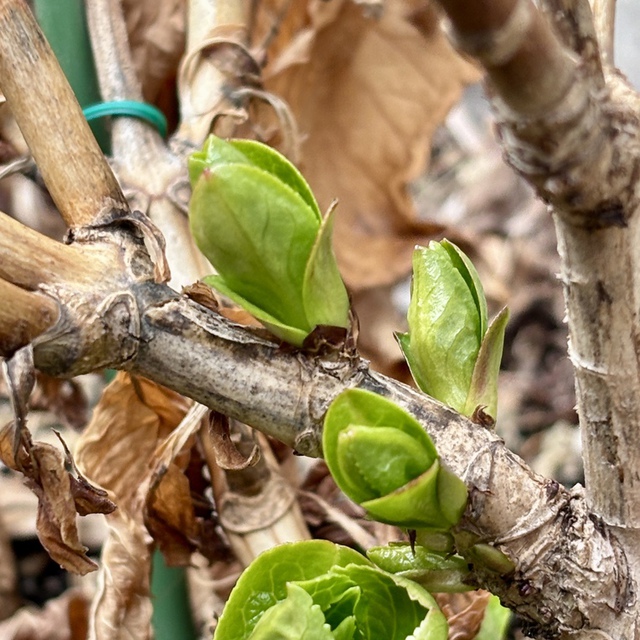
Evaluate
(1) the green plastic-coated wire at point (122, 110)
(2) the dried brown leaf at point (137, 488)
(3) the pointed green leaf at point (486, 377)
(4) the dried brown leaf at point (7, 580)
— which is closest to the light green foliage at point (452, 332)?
(3) the pointed green leaf at point (486, 377)

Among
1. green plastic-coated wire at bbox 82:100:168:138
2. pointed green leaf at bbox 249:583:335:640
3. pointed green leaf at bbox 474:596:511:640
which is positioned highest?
green plastic-coated wire at bbox 82:100:168:138

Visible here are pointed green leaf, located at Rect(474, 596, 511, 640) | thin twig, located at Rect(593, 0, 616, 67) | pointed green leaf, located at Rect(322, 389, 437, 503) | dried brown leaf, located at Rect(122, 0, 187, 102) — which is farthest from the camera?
dried brown leaf, located at Rect(122, 0, 187, 102)

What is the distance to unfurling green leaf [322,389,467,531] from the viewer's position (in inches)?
13.6

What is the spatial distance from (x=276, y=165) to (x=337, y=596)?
218 millimetres

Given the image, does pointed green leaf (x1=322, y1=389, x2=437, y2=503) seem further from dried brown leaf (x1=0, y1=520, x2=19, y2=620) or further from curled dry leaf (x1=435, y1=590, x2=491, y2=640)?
dried brown leaf (x1=0, y1=520, x2=19, y2=620)

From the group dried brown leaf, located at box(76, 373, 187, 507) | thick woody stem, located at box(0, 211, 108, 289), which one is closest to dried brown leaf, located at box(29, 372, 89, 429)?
dried brown leaf, located at box(76, 373, 187, 507)

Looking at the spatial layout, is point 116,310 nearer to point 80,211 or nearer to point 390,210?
point 80,211

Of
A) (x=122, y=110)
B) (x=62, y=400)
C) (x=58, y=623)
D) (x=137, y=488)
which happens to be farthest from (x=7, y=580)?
(x=122, y=110)

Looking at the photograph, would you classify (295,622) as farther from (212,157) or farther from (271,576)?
(212,157)

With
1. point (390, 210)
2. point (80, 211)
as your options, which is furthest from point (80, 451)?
point (390, 210)

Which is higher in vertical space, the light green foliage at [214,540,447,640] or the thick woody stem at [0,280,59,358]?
the thick woody stem at [0,280,59,358]

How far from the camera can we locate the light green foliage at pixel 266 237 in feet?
1.19

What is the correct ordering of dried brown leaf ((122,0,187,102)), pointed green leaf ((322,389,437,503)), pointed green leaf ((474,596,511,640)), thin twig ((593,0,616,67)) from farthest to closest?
dried brown leaf ((122,0,187,102)) < pointed green leaf ((474,596,511,640)) < thin twig ((593,0,616,67)) < pointed green leaf ((322,389,437,503))

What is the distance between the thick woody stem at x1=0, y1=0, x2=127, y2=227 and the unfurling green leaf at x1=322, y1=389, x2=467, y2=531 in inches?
6.7
